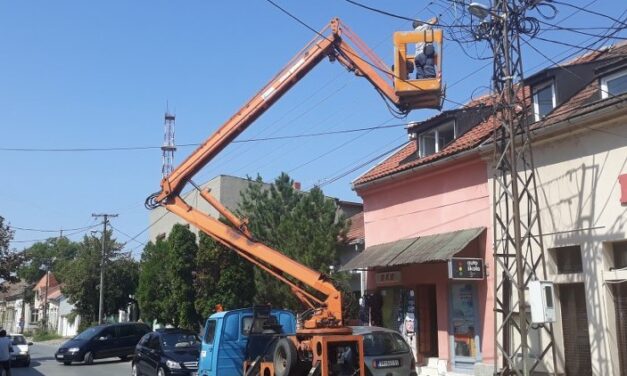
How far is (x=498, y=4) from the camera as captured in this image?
12258 mm

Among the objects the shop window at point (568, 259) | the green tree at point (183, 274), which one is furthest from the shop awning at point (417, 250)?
the green tree at point (183, 274)

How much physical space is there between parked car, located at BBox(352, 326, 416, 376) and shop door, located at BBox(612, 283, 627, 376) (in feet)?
12.9

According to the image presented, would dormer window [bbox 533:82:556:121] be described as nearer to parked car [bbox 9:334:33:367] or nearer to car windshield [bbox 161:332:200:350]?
car windshield [bbox 161:332:200:350]

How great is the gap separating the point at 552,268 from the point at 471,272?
1.80 m

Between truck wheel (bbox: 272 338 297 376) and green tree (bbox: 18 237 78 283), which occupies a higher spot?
green tree (bbox: 18 237 78 283)

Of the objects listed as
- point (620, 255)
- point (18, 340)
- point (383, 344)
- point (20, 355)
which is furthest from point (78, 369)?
point (620, 255)

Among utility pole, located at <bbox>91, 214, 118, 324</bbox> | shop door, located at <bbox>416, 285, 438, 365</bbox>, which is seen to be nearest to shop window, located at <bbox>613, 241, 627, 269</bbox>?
shop door, located at <bbox>416, 285, 438, 365</bbox>

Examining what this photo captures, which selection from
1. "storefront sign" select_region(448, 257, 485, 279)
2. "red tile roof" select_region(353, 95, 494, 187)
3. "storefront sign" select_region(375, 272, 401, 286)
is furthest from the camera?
"storefront sign" select_region(375, 272, 401, 286)

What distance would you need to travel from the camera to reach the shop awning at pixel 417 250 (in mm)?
14523

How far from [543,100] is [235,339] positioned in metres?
9.32

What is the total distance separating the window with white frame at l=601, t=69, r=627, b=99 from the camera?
13.1 m

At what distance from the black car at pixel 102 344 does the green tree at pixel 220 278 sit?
4.74 meters

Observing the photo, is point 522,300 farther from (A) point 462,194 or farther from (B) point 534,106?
(B) point 534,106

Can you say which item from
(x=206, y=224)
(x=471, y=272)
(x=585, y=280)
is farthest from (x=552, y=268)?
(x=206, y=224)
